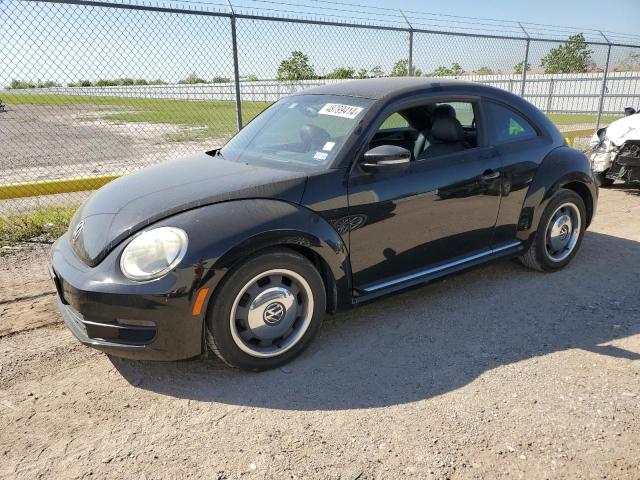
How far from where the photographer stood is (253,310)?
2.95m

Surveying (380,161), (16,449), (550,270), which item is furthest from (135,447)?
(550,270)

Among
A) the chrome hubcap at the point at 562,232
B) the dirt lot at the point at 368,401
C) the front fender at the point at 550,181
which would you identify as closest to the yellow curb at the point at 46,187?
the dirt lot at the point at 368,401

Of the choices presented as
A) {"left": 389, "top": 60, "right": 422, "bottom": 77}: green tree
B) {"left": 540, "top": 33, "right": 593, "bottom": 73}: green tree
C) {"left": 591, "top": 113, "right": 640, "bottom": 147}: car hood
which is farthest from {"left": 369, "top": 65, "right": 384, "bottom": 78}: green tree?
{"left": 540, "top": 33, "right": 593, "bottom": 73}: green tree

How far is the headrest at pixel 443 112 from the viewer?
4.05 meters

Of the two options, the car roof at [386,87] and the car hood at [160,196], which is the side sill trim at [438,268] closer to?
the car hood at [160,196]

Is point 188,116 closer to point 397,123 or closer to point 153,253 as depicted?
point 397,123

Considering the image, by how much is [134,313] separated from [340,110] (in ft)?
6.44

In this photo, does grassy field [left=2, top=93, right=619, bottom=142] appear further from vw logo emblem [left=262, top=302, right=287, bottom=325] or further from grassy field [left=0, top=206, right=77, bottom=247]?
vw logo emblem [left=262, top=302, right=287, bottom=325]

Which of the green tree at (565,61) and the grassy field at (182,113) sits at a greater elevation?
the green tree at (565,61)

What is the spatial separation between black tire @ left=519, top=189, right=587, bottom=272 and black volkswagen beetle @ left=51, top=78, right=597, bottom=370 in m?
0.01

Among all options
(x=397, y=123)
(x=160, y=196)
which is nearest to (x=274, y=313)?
(x=160, y=196)

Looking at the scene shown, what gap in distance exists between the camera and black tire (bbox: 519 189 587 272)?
436 centimetres

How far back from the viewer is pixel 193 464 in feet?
7.70

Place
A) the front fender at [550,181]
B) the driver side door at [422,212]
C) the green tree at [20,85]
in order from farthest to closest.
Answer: the green tree at [20,85]
the front fender at [550,181]
the driver side door at [422,212]
